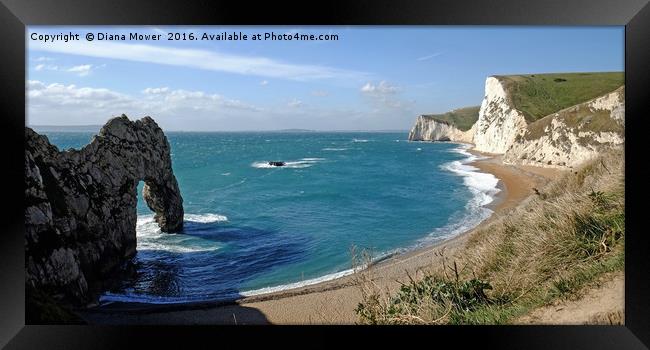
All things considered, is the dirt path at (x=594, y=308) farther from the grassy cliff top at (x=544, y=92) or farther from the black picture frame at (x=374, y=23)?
the grassy cliff top at (x=544, y=92)

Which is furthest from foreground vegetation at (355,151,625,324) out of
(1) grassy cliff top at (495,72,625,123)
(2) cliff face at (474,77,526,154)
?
(2) cliff face at (474,77,526,154)

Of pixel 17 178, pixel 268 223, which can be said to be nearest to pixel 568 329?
pixel 17 178

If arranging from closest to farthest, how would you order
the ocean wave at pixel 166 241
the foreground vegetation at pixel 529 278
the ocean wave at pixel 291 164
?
the foreground vegetation at pixel 529 278 < the ocean wave at pixel 166 241 < the ocean wave at pixel 291 164

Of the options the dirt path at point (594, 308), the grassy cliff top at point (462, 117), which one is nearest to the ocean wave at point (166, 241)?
the dirt path at point (594, 308)

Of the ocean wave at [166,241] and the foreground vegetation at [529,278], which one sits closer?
A: the foreground vegetation at [529,278]

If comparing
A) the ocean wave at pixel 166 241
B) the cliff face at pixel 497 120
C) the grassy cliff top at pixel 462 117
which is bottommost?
the ocean wave at pixel 166 241

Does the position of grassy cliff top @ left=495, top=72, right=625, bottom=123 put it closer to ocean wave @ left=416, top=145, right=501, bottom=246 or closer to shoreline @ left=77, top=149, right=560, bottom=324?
ocean wave @ left=416, top=145, right=501, bottom=246

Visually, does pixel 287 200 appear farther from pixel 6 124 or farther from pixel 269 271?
pixel 6 124

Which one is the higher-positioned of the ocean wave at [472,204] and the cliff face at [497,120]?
the cliff face at [497,120]
